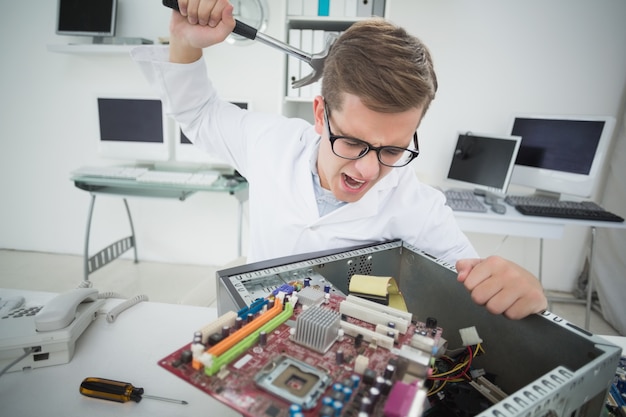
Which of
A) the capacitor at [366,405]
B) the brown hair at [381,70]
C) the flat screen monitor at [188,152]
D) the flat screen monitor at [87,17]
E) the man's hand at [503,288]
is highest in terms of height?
the flat screen monitor at [87,17]

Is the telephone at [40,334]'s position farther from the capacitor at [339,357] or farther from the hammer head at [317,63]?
the hammer head at [317,63]

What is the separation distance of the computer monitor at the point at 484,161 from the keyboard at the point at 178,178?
1704 mm

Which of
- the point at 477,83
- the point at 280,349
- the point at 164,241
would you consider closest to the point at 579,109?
the point at 477,83

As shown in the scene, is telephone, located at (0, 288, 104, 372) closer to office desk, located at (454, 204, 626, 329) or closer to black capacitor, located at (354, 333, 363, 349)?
black capacitor, located at (354, 333, 363, 349)

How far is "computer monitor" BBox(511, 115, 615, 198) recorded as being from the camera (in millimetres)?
2098

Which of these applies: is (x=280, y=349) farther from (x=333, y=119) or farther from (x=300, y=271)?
(x=333, y=119)

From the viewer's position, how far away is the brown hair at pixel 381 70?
0.72 meters

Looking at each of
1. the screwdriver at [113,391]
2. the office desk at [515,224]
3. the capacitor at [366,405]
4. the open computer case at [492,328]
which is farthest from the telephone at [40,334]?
the office desk at [515,224]

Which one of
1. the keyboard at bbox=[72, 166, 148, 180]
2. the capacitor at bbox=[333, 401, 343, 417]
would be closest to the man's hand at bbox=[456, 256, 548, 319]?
the capacitor at bbox=[333, 401, 343, 417]

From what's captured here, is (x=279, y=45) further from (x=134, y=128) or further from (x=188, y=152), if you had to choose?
(x=134, y=128)

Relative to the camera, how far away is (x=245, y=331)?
18.6 inches

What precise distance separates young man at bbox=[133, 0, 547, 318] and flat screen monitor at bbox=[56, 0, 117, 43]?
1902 millimetres

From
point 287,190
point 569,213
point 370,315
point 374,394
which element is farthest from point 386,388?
point 569,213

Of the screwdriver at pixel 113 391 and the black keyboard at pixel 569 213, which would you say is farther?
the black keyboard at pixel 569 213
